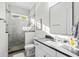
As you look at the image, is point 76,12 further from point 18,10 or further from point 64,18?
point 18,10

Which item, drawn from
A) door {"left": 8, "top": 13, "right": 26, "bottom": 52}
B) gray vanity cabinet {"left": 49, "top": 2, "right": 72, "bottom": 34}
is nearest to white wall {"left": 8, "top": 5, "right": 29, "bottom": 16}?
door {"left": 8, "top": 13, "right": 26, "bottom": 52}

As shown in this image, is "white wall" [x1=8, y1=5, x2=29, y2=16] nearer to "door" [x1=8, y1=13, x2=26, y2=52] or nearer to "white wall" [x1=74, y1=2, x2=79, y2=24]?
"door" [x1=8, y1=13, x2=26, y2=52]

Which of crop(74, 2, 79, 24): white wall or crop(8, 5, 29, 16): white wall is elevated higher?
crop(8, 5, 29, 16): white wall

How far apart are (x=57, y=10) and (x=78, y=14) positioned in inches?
25.6

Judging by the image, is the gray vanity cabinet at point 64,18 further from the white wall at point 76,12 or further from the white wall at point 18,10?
the white wall at point 18,10

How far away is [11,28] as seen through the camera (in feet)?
13.5

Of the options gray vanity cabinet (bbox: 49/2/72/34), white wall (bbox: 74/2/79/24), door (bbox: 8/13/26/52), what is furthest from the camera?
door (bbox: 8/13/26/52)

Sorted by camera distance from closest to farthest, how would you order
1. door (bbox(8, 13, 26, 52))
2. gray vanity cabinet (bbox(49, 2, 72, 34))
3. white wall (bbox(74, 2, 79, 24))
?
white wall (bbox(74, 2, 79, 24)), gray vanity cabinet (bbox(49, 2, 72, 34)), door (bbox(8, 13, 26, 52))

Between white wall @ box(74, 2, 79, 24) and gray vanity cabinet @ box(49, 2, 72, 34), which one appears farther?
gray vanity cabinet @ box(49, 2, 72, 34)

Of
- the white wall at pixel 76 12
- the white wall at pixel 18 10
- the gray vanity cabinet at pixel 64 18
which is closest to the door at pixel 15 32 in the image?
the white wall at pixel 18 10

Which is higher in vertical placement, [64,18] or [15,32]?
[64,18]

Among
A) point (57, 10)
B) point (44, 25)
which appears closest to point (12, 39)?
point (44, 25)

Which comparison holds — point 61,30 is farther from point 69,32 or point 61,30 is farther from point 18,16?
point 18,16

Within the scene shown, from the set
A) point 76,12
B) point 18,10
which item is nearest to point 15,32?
point 18,10
